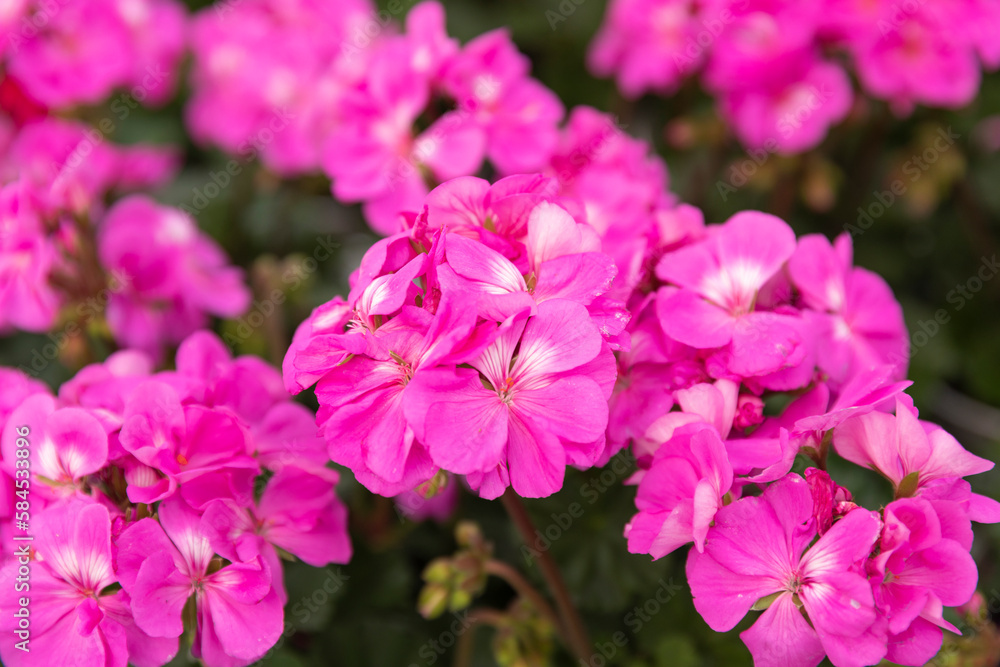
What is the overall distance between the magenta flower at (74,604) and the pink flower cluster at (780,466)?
1.58ft

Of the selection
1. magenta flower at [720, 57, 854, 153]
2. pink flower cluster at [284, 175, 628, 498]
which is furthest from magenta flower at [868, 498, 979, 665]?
magenta flower at [720, 57, 854, 153]

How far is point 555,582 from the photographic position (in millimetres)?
964

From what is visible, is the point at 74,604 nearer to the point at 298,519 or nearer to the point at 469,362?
the point at 298,519

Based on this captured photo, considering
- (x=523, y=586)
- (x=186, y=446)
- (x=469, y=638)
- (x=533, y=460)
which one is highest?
(x=533, y=460)

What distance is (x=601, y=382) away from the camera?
713mm

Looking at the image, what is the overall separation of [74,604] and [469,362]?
0.45m

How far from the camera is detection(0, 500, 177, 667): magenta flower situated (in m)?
0.75

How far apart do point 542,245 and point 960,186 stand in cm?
143

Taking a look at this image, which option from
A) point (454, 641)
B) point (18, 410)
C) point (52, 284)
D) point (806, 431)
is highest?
point (806, 431)

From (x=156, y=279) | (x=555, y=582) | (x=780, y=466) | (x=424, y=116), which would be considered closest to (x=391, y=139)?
(x=424, y=116)

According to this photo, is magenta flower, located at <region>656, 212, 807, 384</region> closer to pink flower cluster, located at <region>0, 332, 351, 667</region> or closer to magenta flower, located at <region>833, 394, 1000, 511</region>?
magenta flower, located at <region>833, 394, 1000, 511</region>

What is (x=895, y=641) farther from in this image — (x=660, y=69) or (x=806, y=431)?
(x=660, y=69)

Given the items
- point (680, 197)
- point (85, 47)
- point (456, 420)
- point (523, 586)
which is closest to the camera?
point (456, 420)

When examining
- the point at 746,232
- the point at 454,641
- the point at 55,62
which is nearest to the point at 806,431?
the point at 746,232
